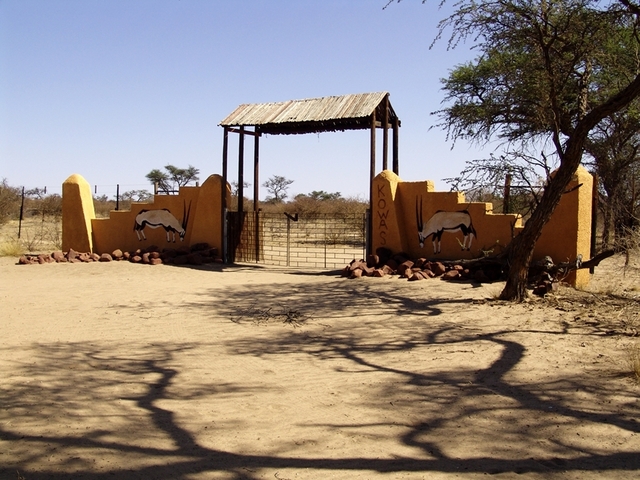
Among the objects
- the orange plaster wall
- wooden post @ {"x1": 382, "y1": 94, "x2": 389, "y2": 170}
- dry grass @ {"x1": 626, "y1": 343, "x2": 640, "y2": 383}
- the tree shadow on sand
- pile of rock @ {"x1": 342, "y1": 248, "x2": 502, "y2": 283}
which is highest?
wooden post @ {"x1": 382, "y1": 94, "x2": 389, "y2": 170}

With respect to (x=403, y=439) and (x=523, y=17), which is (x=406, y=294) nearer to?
(x=523, y=17)

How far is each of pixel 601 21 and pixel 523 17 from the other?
1236 mm

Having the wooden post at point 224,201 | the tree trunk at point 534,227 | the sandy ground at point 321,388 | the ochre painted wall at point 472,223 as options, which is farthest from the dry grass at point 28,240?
the tree trunk at point 534,227

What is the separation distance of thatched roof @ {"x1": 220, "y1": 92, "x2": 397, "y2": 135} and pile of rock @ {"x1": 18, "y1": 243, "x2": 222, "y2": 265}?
12.2ft

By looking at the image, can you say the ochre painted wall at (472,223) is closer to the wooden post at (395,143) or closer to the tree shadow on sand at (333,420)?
the wooden post at (395,143)

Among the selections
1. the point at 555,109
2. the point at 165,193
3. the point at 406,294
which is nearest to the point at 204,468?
the point at 406,294

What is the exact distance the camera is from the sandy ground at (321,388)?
446 centimetres

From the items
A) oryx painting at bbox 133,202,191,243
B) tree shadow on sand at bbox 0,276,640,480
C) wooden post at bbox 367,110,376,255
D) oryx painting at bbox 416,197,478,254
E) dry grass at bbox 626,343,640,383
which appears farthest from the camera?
oryx painting at bbox 133,202,191,243

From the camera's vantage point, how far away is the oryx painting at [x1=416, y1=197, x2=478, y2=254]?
14.0m

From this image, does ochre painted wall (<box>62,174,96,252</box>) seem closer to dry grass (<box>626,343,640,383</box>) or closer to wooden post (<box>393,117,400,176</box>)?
wooden post (<box>393,117,400,176</box>)

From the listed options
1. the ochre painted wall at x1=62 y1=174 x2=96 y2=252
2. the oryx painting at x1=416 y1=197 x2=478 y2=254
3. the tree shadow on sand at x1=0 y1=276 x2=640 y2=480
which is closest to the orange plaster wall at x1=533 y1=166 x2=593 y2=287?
the oryx painting at x1=416 y1=197 x2=478 y2=254

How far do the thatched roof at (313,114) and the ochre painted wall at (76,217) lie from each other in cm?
516

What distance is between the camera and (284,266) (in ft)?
57.8

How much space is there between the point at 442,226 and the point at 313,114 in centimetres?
487
